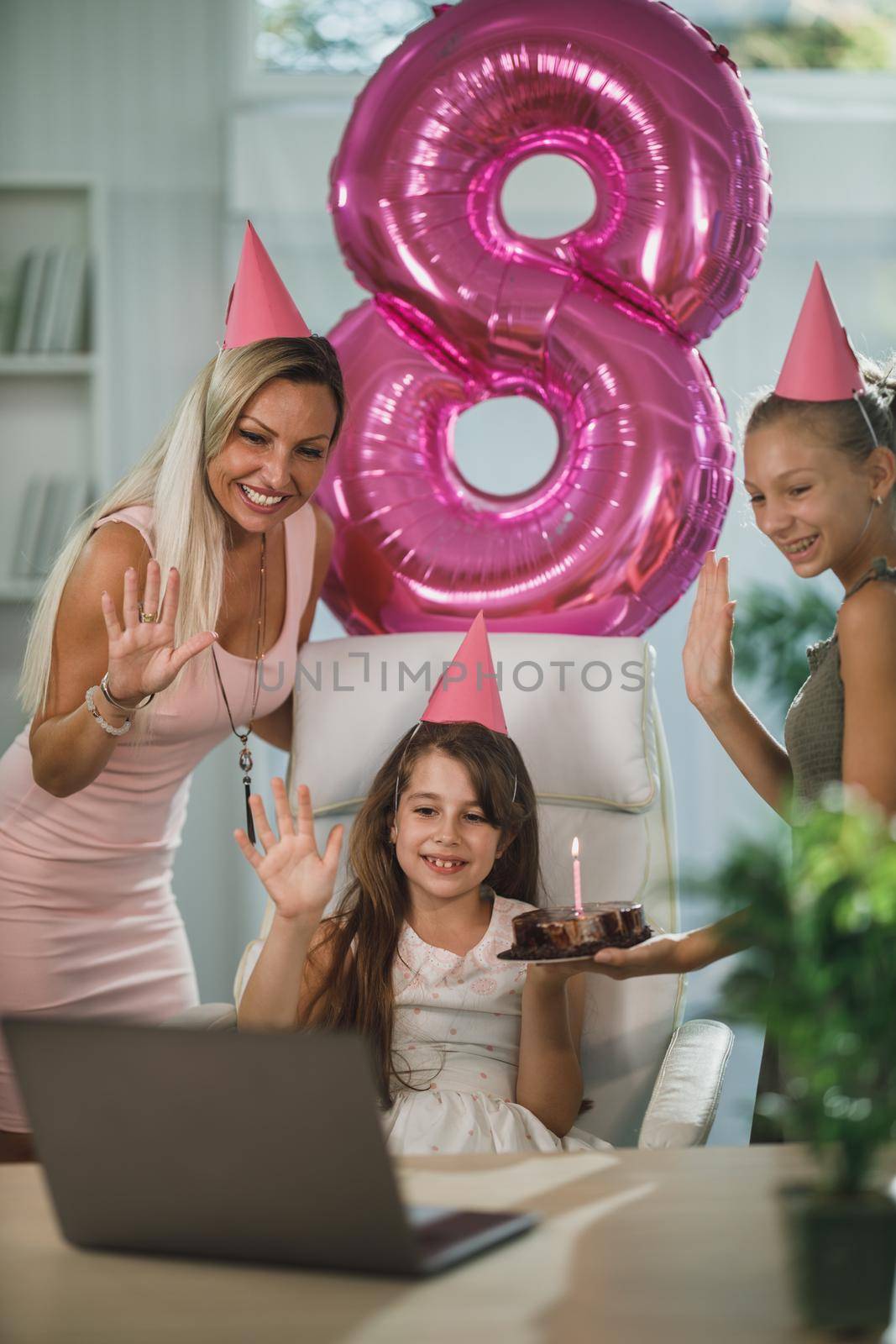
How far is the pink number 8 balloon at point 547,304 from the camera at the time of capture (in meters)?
1.89

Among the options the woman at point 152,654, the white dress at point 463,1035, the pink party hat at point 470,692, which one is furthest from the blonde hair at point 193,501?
the white dress at point 463,1035

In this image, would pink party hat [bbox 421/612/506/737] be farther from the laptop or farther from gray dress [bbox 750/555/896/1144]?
the laptop

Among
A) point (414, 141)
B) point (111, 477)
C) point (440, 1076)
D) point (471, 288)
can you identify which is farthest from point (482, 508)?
point (111, 477)

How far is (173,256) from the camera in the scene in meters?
3.16

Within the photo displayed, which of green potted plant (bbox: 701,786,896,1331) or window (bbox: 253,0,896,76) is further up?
window (bbox: 253,0,896,76)

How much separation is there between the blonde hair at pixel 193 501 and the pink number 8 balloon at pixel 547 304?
0.26 metres

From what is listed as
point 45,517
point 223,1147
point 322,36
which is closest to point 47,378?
point 45,517

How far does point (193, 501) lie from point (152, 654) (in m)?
0.23

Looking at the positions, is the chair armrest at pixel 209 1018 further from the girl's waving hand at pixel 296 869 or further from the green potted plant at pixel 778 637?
the green potted plant at pixel 778 637

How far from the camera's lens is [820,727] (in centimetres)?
139

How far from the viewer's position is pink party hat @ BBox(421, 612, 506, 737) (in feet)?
5.62

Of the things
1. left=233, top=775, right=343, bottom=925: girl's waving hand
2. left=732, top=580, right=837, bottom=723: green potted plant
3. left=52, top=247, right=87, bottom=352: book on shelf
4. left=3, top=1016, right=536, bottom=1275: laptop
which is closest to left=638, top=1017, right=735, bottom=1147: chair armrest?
left=233, top=775, right=343, bottom=925: girl's waving hand

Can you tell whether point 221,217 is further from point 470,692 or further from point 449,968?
point 449,968

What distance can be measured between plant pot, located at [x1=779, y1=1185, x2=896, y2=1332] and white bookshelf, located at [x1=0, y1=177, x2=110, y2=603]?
8.19 ft
